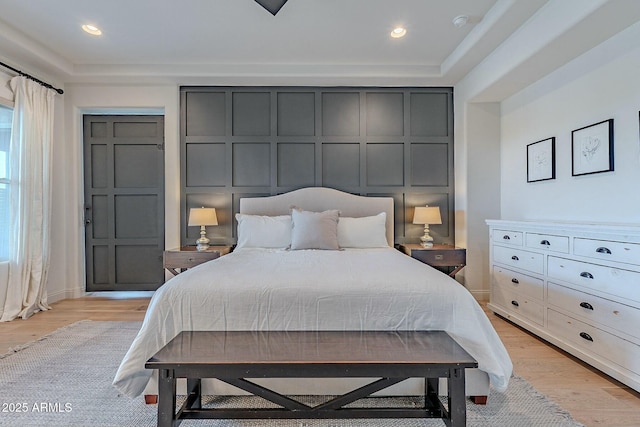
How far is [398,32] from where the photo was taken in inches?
122

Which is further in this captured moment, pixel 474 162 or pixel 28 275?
pixel 474 162

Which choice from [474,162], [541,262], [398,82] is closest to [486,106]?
[474,162]

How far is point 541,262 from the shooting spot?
266cm

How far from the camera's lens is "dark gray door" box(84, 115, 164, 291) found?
4199 mm

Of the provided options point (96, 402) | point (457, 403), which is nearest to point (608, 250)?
point (457, 403)

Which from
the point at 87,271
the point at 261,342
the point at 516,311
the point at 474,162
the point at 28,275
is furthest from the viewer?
the point at 87,271

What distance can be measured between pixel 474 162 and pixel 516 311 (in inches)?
68.3

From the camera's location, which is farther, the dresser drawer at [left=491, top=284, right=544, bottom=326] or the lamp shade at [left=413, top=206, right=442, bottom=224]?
the lamp shade at [left=413, top=206, right=442, bottom=224]

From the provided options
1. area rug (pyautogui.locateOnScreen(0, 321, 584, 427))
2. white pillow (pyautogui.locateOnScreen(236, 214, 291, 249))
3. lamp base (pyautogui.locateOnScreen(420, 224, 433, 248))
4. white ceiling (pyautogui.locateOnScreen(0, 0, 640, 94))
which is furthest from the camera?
lamp base (pyautogui.locateOnScreen(420, 224, 433, 248))

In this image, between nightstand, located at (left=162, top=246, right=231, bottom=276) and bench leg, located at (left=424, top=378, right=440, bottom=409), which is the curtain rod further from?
bench leg, located at (left=424, top=378, right=440, bottom=409)

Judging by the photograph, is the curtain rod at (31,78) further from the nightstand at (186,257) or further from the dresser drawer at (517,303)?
the dresser drawer at (517,303)

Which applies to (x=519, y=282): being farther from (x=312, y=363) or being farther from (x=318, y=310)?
(x=312, y=363)

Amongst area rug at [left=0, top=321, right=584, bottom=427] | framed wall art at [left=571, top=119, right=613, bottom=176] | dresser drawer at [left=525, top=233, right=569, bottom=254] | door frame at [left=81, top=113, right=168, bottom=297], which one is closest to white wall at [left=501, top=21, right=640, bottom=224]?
framed wall art at [left=571, top=119, right=613, bottom=176]

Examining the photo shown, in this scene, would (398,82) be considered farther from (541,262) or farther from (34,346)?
(34,346)
